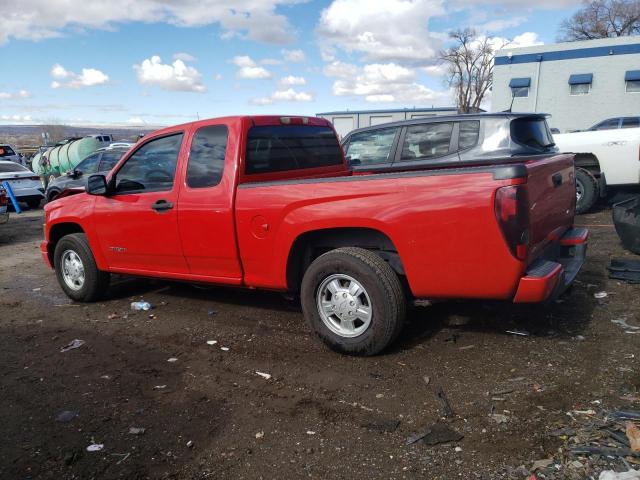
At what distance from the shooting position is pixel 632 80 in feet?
88.0

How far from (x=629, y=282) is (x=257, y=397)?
4389 millimetres

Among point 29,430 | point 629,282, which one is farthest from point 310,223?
point 629,282

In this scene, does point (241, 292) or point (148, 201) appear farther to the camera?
point (241, 292)

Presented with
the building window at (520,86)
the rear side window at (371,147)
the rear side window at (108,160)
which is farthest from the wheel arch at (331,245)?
the building window at (520,86)

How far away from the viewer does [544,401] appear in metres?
3.15

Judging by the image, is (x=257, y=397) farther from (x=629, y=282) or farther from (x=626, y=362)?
(x=629, y=282)

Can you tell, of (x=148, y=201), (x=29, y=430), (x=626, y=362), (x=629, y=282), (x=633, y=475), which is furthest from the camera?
(x=629, y=282)

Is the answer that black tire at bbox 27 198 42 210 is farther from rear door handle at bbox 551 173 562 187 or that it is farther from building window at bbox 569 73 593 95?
building window at bbox 569 73 593 95

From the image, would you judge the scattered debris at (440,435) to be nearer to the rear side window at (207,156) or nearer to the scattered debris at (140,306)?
the rear side window at (207,156)

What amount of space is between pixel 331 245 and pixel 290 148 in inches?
50.8

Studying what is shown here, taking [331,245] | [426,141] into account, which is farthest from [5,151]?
[331,245]

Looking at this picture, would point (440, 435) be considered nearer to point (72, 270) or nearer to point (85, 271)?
point (85, 271)

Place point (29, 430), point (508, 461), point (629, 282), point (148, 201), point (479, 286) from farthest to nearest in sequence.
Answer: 1. point (629, 282)
2. point (148, 201)
3. point (479, 286)
4. point (29, 430)
5. point (508, 461)

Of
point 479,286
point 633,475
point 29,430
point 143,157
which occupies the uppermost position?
point 143,157
